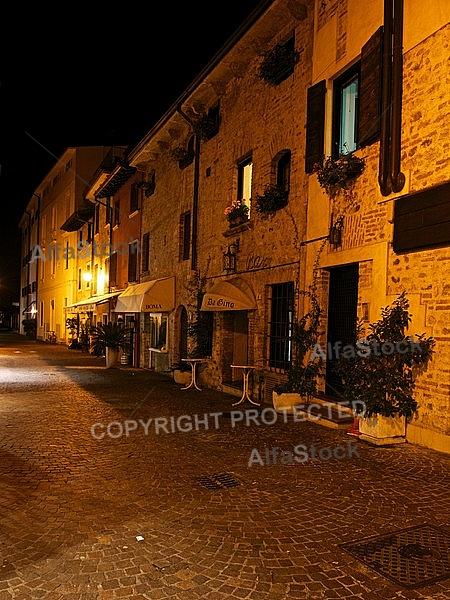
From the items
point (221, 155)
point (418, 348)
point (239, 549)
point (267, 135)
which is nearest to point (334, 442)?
point (418, 348)

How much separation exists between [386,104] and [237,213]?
4.99 meters

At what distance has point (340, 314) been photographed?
9.09m

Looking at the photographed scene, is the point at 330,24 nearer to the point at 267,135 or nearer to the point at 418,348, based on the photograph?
the point at 267,135

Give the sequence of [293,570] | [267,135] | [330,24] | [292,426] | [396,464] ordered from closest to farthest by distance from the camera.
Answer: [293,570] < [396,464] < [292,426] < [330,24] < [267,135]

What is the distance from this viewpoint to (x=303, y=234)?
31.7ft

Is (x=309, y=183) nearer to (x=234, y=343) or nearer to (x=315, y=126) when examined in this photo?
(x=315, y=126)

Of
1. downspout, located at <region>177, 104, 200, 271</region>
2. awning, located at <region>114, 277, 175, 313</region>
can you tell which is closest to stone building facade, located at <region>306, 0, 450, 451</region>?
downspout, located at <region>177, 104, 200, 271</region>

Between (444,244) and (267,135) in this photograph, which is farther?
(267,135)

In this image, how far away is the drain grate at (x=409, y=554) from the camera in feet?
11.4

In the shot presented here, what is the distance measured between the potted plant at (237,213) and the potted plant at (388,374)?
548 cm

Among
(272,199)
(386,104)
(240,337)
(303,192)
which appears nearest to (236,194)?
(272,199)

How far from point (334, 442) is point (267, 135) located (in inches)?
272

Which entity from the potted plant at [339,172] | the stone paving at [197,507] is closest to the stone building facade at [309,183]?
the potted plant at [339,172]

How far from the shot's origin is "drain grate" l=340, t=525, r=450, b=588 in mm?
3480
